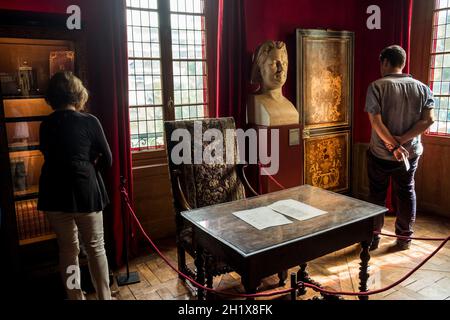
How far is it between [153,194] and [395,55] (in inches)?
94.4

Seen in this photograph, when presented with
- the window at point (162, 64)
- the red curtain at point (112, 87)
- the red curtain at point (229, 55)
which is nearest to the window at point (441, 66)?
the red curtain at point (229, 55)

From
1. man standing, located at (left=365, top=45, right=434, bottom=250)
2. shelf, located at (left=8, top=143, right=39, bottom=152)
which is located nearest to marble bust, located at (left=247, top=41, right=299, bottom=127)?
man standing, located at (left=365, top=45, right=434, bottom=250)

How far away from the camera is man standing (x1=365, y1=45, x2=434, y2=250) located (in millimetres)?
2908

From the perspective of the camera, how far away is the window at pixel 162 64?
10.8 ft

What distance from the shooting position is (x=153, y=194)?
136 inches

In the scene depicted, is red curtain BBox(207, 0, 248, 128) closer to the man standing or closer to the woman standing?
the man standing

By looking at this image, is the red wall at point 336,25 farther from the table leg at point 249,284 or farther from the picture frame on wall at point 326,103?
the table leg at point 249,284

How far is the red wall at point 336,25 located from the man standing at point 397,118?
107cm

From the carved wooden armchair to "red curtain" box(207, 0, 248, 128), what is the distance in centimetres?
63

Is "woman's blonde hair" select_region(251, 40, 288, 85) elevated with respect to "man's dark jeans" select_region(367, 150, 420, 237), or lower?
elevated

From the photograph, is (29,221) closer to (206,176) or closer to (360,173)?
(206,176)

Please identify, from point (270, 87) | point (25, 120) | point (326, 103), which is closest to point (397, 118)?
point (270, 87)

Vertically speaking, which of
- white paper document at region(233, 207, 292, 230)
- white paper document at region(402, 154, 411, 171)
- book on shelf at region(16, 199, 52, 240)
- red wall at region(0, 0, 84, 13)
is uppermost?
red wall at region(0, 0, 84, 13)
